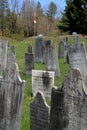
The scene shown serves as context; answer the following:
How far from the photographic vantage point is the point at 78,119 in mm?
5957

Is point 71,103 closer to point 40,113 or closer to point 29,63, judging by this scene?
point 40,113

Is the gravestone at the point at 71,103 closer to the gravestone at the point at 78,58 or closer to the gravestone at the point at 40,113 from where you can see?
the gravestone at the point at 40,113

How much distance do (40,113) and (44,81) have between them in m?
4.33

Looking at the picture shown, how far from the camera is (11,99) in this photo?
7352 millimetres

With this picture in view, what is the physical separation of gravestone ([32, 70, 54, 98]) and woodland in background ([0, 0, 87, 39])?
129 ft

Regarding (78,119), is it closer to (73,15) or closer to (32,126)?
(32,126)

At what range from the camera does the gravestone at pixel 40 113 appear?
6.89 metres

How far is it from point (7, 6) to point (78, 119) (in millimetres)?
64577

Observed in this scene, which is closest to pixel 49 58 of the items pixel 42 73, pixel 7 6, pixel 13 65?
pixel 42 73

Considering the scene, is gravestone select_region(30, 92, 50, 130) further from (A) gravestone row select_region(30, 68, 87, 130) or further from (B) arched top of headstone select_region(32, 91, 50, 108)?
(A) gravestone row select_region(30, 68, 87, 130)

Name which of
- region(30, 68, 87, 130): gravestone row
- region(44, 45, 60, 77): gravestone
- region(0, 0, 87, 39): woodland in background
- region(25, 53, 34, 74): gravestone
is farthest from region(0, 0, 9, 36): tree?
region(30, 68, 87, 130): gravestone row

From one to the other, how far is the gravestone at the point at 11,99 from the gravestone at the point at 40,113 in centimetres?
29

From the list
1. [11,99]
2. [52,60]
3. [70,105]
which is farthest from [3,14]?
[70,105]

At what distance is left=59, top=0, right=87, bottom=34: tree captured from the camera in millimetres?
50812
